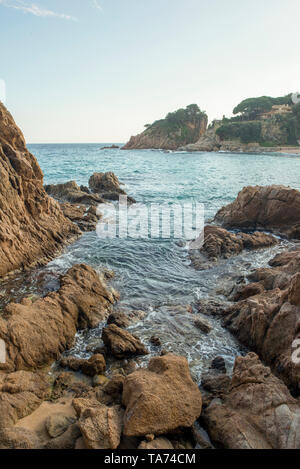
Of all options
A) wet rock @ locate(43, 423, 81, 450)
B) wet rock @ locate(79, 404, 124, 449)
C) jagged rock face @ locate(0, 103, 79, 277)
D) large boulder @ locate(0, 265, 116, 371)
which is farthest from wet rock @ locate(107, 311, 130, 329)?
jagged rock face @ locate(0, 103, 79, 277)

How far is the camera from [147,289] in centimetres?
984

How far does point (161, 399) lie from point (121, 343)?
2452mm

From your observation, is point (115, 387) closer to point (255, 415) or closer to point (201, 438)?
point (201, 438)

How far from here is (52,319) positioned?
6840 mm

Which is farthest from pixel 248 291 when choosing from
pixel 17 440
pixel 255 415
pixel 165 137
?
pixel 165 137

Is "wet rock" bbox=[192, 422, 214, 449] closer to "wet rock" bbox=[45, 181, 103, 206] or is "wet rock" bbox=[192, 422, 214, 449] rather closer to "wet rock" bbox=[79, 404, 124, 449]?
"wet rock" bbox=[79, 404, 124, 449]

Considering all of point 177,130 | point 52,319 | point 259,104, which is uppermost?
point 259,104

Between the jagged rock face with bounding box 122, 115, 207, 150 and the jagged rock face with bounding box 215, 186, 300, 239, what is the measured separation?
113 metres

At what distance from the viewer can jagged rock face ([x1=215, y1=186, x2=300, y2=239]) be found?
15.4 m

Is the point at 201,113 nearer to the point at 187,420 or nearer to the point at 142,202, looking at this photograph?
the point at 142,202

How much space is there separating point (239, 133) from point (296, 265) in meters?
97.2

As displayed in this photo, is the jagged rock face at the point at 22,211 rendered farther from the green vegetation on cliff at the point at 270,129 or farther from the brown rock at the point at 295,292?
the green vegetation on cliff at the point at 270,129

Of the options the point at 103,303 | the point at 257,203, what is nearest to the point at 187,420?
the point at 103,303

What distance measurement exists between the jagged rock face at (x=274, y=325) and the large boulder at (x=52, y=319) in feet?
12.2
